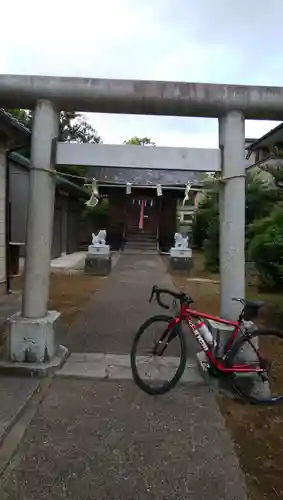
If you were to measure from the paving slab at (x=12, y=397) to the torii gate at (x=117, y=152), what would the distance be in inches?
12.2

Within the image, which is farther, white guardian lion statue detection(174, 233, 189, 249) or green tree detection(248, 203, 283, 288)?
white guardian lion statue detection(174, 233, 189, 249)

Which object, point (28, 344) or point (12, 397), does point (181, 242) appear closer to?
point (28, 344)

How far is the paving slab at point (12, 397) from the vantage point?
10.8 ft

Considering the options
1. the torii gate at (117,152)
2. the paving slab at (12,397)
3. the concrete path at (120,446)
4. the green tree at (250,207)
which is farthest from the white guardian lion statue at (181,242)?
the paving slab at (12,397)

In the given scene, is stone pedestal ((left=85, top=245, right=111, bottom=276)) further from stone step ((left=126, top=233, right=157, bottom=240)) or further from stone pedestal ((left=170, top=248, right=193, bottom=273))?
stone step ((left=126, top=233, right=157, bottom=240))

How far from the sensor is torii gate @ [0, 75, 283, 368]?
4.36m

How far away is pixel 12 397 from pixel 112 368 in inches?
49.3

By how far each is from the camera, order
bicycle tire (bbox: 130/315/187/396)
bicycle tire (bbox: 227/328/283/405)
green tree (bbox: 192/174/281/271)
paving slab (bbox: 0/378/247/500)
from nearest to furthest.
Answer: paving slab (bbox: 0/378/247/500)
bicycle tire (bbox: 227/328/283/405)
bicycle tire (bbox: 130/315/187/396)
green tree (bbox: 192/174/281/271)

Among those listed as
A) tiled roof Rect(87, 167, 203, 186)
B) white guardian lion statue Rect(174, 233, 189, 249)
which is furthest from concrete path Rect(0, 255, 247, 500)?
tiled roof Rect(87, 167, 203, 186)

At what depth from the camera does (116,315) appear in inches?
299

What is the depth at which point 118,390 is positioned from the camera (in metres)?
4.07

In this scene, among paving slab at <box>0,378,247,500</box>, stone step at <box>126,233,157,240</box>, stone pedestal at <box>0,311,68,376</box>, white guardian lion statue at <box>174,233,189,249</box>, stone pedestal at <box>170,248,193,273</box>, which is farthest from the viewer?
stone step at <box>126,233,157,240</box>

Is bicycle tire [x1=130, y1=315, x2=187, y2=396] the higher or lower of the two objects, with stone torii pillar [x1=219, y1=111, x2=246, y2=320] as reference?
lower

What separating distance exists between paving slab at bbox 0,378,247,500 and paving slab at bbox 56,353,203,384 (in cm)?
36
